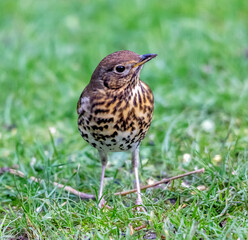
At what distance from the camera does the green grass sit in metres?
3.89

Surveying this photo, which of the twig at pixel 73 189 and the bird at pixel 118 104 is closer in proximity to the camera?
the bird at pixel 118 104

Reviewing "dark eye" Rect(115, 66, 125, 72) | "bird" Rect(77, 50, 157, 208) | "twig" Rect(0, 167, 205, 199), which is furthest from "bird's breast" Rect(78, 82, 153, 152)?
"twig" Rect(0, 167, 205, 199)

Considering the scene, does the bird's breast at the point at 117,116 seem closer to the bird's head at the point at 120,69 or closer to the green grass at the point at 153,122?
the bird's head at the point at 120,69

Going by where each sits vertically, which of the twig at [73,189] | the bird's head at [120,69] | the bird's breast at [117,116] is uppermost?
the bird's head at [120,69]

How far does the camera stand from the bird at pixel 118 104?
3.90 metres

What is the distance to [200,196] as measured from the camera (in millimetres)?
4051

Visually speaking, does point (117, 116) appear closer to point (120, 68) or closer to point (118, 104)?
point (118, 104)

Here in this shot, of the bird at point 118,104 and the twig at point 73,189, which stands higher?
the bird at point 118,104

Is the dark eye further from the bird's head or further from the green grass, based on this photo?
the green grass

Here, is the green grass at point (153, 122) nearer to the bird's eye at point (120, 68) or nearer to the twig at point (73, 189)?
the twig at point (73, 189)

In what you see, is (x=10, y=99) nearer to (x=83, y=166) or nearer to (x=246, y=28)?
(x=83, y=166)

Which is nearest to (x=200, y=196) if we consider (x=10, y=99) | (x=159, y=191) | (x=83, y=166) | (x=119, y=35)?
(x=159, y=191)

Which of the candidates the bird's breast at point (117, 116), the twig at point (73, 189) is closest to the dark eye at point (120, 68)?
the bird's breast at point (117, 116)

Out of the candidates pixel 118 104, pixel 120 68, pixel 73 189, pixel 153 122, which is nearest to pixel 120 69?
pixel 120 68
